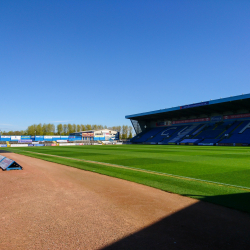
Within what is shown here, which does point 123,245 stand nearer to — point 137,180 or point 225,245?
point 225,245

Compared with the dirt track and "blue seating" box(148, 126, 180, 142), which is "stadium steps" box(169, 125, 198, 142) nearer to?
"blue seating" box(148, 126, 180, 142)

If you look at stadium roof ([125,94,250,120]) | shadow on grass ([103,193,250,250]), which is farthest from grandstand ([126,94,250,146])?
shadow on grass ([103,193,250,250])

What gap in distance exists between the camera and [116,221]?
4910 millimetres

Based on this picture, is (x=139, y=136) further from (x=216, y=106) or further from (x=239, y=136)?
(x=239, y=136)

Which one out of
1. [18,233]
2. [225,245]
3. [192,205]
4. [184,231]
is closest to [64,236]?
[18,233]

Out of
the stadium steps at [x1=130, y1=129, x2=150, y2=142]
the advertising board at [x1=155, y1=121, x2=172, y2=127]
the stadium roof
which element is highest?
the stadium roof

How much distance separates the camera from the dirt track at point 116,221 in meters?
3.92

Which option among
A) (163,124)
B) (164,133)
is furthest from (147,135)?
(163,124)

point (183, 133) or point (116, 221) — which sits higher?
point (183, 133)

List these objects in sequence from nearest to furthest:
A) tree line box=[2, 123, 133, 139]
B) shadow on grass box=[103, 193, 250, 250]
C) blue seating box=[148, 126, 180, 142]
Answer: shadow on grass box=[103, 193, 250, 250] < blue seating box=[148, 126, 180, 142] < tree line box=[2, 123, 133, 139]

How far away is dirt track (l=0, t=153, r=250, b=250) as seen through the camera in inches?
154

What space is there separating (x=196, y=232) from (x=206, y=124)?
63059 millimetres

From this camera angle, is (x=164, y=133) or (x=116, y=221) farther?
(x=164, y=133)

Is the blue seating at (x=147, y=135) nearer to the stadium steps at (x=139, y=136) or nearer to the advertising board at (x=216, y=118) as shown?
the stadium steps at (x=139, y=136)
